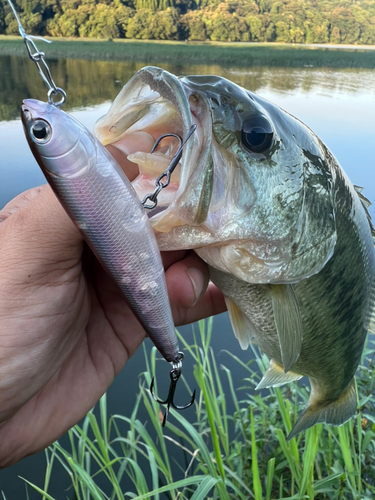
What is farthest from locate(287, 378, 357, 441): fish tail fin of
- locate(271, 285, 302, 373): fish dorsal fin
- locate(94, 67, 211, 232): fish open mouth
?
locate(94, 67, 211, 232): fish open mouth

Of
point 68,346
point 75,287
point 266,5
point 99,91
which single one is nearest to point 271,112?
point 75,287

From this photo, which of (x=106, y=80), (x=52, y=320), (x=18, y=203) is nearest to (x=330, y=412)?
(x=52, y=320)

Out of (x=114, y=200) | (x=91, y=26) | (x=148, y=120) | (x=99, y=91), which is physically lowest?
(x=99, y=91)

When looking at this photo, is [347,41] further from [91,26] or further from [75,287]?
[75,287]

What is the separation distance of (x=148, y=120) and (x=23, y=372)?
82 centimetres

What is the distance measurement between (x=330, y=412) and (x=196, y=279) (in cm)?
100

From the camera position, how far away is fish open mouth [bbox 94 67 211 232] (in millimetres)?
897

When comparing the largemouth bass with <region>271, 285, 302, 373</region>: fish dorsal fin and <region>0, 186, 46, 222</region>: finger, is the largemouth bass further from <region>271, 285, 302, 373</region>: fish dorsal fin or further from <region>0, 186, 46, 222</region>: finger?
<region>0, 186, 46, 222</region>: finger

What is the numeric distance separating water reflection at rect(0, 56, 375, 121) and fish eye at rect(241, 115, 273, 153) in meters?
10.3

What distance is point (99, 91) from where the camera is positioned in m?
13.9

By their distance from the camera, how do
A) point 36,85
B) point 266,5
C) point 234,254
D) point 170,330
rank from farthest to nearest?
point 266,5 → point 36,85 → point 234,254 → point 170,330

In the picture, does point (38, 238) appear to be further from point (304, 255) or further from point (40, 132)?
point (304, 255)

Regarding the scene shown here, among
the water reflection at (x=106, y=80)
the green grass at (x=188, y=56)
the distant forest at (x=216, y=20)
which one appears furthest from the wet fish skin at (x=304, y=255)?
the distant forest at (x=216, y=20)

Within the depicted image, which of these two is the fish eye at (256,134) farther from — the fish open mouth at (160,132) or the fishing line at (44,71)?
the fishing line at (44,71)
